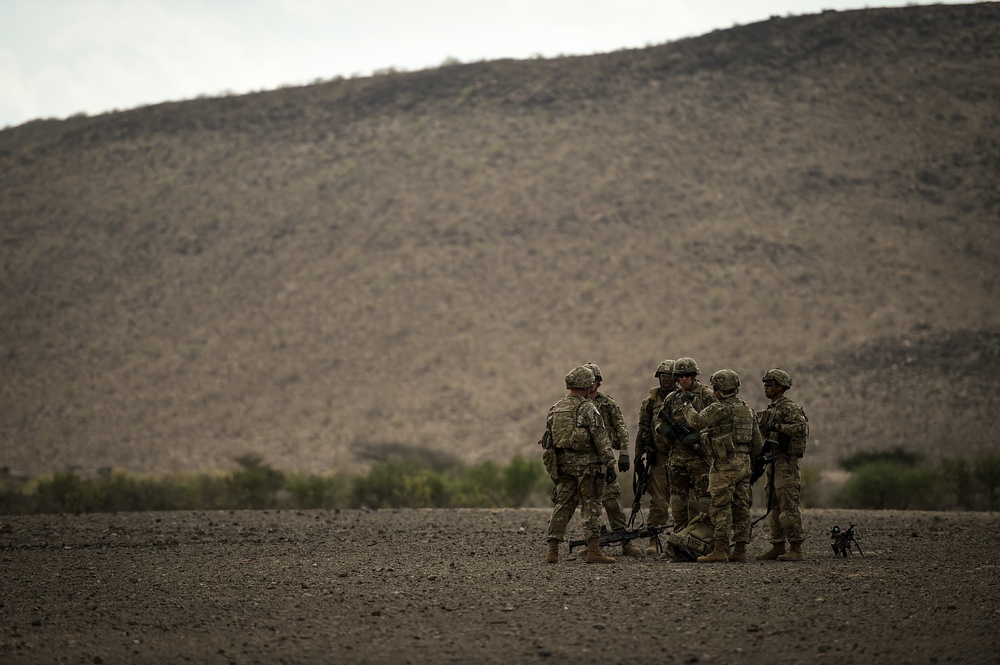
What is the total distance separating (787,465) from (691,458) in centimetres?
103

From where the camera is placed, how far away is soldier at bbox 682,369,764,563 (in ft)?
38.0

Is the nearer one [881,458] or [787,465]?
[787,465]

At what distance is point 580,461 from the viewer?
38.3 ft

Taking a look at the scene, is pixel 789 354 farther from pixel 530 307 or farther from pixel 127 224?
pixel 127 224

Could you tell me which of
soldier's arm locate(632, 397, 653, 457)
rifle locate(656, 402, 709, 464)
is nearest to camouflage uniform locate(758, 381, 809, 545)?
rifle locate(656, 402, 709, 464)

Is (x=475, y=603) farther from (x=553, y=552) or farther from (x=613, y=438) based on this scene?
(x=613, y=438)

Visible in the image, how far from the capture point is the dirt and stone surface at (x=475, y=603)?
25.2ft

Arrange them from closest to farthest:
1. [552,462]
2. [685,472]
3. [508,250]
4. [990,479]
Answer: [552,462] → [685,472] → [990,479] → [508,250]

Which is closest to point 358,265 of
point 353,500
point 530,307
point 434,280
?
point 434,280

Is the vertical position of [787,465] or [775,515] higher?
[787,465]

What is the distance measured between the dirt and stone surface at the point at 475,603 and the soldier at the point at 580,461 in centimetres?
45

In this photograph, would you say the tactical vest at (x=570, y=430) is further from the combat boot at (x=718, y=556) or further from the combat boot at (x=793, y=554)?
the combat boot at (x=793, y=554)

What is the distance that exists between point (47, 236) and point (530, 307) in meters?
24.3

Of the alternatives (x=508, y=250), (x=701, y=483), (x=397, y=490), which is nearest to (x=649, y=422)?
(x=701, y=483)
